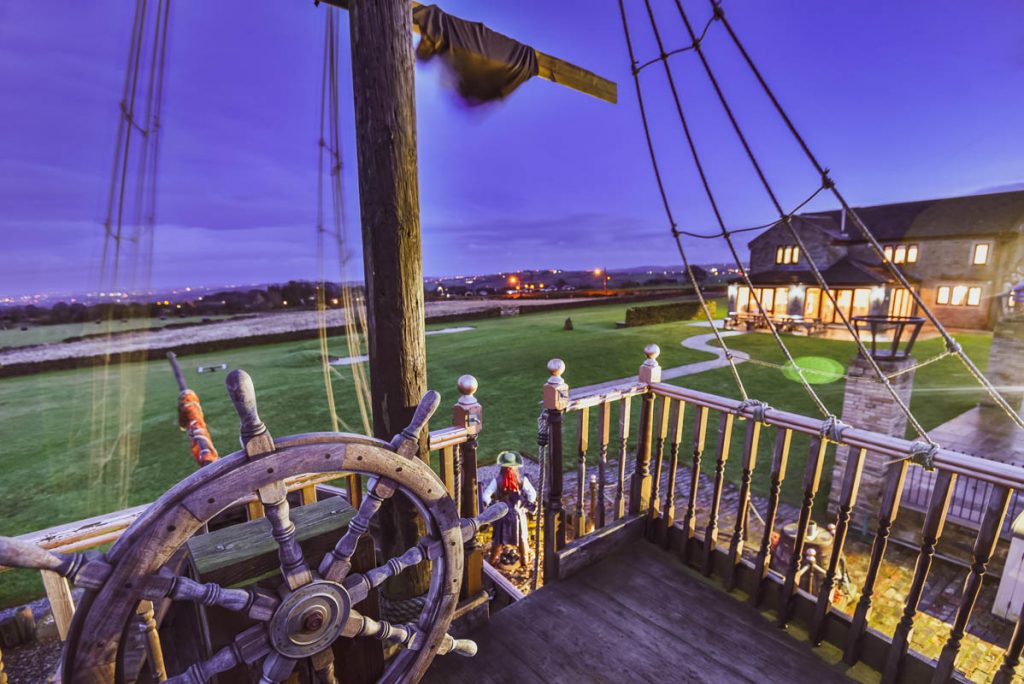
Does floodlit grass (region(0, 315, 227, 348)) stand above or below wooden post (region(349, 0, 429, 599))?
below

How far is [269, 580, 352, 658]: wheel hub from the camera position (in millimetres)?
1237

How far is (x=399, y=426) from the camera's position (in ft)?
6.75

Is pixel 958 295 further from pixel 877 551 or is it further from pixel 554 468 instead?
pixel 554 468

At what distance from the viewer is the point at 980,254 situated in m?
19.0

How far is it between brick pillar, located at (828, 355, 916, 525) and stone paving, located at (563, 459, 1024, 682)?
716mm

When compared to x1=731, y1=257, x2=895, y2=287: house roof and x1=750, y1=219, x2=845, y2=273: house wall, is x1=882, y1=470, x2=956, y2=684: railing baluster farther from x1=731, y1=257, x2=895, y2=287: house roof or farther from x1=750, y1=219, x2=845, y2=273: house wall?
x1=750, y1=219, x2=845, y2=273: house wall

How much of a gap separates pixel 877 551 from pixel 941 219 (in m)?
27.7

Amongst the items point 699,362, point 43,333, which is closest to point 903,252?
point 699,362

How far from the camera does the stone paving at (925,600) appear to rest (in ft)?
14.4

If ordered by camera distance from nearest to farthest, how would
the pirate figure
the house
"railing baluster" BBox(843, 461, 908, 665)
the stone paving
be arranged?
"railing baluster" BBox(843, 461, 908, 665)
the stone paving
the pirate figure
the house

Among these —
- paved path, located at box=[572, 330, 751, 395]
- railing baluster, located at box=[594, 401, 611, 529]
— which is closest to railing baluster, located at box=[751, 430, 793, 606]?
railing baluster, located at box=[594, 401, 611, 529]

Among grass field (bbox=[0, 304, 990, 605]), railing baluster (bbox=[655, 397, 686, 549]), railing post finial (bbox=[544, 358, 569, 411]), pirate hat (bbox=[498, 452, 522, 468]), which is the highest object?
railing post finial (bbox=[544, 358, 569, 411])

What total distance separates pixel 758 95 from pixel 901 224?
27.1 meters

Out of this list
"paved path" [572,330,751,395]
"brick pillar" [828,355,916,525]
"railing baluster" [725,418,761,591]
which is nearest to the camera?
"railing baluster" [725,418,761,591]
